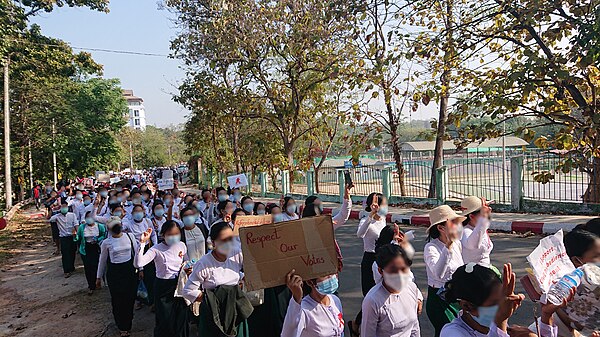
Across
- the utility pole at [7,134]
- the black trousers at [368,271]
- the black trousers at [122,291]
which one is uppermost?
the utility pole at [7,134]

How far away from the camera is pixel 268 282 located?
9.22 feet

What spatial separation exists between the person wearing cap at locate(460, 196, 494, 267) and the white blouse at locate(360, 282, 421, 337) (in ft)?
3.88

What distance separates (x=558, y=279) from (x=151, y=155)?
236 feet

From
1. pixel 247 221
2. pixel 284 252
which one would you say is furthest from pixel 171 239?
pixel 284 252

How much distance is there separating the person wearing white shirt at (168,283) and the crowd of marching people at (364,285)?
1 centimetres

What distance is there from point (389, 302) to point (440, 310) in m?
0.73

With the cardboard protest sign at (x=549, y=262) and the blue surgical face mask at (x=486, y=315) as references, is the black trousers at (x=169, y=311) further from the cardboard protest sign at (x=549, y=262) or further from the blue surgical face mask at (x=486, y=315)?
the cardboard protest sign at (x=549, y=262)

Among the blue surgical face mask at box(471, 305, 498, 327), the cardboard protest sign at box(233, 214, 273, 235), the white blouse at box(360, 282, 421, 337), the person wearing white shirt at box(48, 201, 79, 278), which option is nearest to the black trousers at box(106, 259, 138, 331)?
the cardboard protest sign at box(233, 214, 273, 235)

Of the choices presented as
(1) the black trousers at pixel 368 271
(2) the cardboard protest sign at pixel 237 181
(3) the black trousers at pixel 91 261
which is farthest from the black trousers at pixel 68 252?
(1) the black trousers at pixel 368 271

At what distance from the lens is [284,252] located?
2.88 m

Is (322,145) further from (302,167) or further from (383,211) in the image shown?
(383,211)

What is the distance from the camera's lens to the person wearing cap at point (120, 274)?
5617mm

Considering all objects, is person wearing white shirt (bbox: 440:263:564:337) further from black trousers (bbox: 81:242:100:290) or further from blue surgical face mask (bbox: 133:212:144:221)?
black trousers (bbox: 81:242:100:290)

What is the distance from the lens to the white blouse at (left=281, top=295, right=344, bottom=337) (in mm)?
2814
